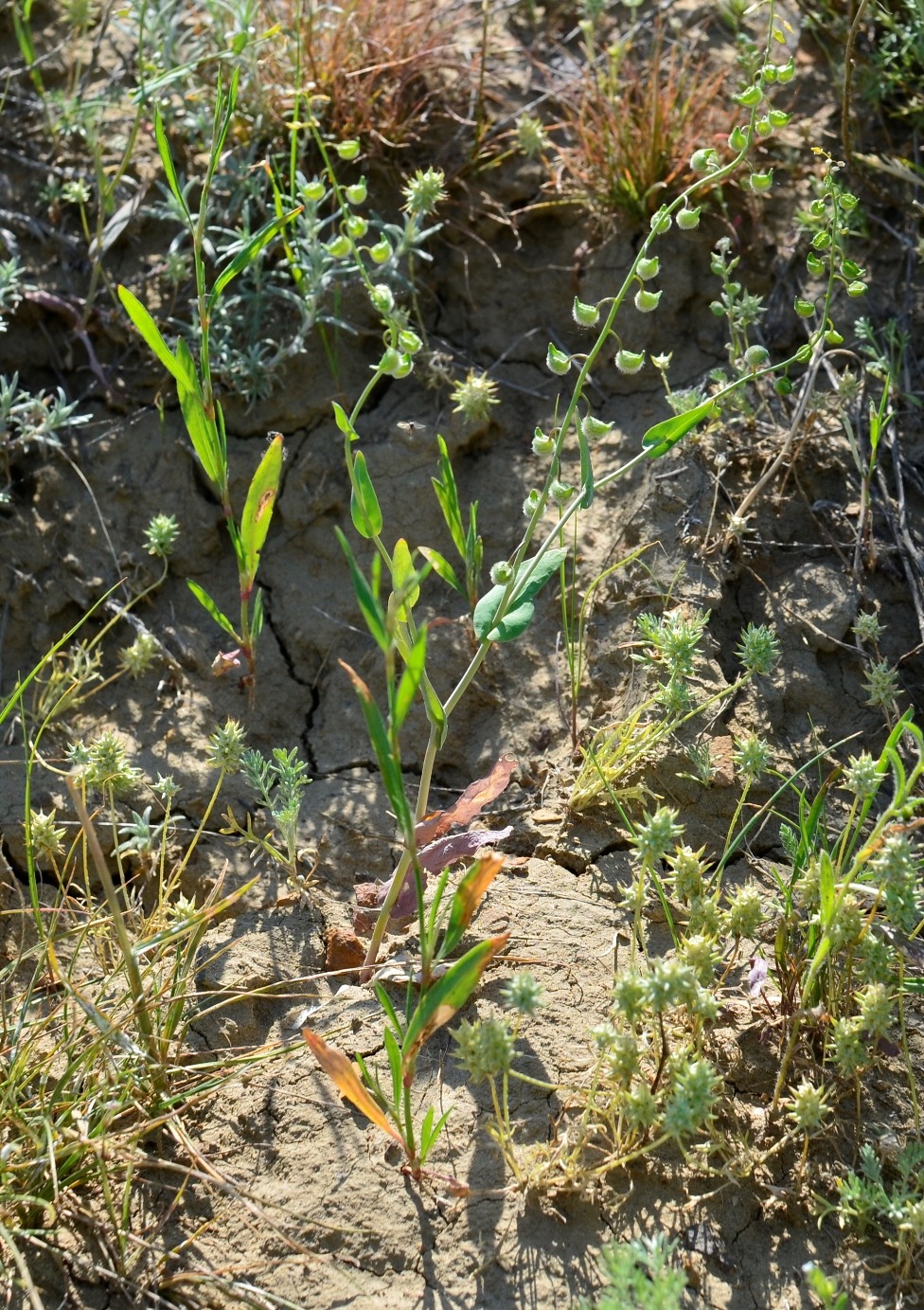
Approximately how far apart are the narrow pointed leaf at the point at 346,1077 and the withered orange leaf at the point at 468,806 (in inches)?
18.3

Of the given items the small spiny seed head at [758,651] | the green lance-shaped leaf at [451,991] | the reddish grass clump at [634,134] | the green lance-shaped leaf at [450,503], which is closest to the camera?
the green lance-shaped leaf at [451,991]

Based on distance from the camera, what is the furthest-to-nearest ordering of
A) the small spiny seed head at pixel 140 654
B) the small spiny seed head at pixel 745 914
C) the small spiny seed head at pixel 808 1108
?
the small spiny seed head at pixel 140 654 → the small spiny seed head at pixel 745 914 → the small spiny seed head at pixel 808 1108

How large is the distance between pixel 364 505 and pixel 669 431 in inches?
21.2

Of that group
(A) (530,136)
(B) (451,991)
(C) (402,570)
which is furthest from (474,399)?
(B) (451,991)

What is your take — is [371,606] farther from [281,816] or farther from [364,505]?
[281,816]

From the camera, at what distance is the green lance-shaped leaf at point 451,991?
184cm

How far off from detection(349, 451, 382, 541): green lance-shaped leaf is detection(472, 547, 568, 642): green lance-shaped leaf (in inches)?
9.6

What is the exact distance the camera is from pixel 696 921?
2096 millimetres

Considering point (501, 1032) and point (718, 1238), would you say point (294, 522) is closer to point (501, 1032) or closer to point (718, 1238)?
point (501, 1032)

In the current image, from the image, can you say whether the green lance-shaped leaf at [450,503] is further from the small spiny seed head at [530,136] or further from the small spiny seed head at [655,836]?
the small spiny seed head at [530,136]

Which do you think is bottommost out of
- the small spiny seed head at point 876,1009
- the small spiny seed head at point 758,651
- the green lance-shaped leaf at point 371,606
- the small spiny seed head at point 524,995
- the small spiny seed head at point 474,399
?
the small spiny seed head at point 876,1009

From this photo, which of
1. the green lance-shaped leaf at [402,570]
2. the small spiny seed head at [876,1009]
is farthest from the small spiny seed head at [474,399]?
the small spiny seed head at [876,1009]

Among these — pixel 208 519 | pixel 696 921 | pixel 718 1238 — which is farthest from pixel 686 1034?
pixel 208 519

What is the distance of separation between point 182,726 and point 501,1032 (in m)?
1.19
